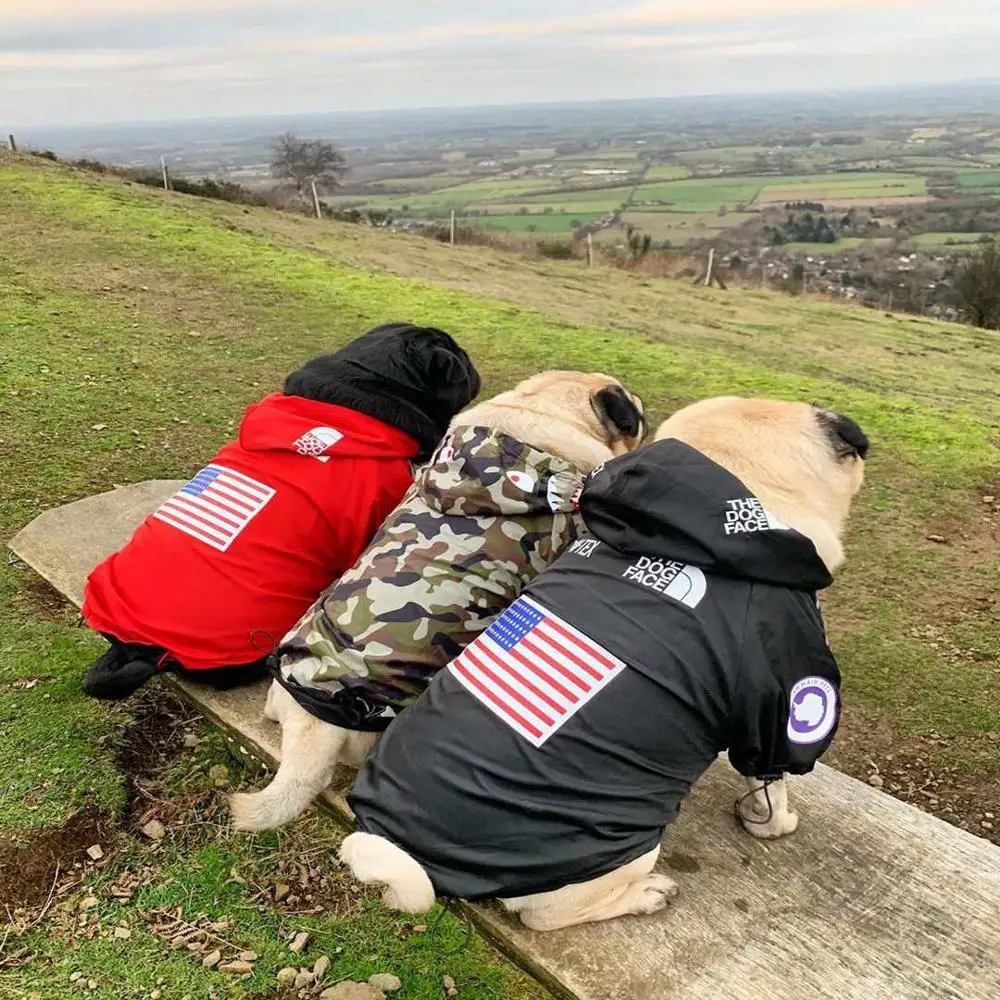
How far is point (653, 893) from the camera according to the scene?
2.33m

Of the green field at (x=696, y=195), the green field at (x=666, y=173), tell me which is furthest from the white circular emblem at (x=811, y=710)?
the green field at (x=666, y=173)

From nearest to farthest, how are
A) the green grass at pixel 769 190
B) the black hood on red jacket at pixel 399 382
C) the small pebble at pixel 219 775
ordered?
the small pebble at pixel 219 775
the black hood on red jacket at pixel 399 382
the green grass at pixel 769 190

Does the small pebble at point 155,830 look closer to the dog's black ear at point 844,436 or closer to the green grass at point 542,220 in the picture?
the dog's black ear at point 844,436

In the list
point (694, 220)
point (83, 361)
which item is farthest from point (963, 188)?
point (83, 361)

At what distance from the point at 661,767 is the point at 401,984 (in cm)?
105

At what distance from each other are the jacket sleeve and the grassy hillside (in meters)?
1.05

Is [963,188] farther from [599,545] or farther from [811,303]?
[599,545]

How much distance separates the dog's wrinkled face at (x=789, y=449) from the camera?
2.75 meters

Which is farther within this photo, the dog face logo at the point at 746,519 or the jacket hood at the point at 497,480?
the jacket hood at the point at 497,480

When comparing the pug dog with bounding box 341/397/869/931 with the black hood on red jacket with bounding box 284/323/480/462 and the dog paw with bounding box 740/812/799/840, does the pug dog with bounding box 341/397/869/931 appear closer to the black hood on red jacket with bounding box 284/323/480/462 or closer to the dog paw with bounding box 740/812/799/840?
the dog paw with bounding box 740/812/799/840

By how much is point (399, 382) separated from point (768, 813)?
2.09 m

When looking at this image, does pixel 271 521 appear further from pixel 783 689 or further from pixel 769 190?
pixel 769 190

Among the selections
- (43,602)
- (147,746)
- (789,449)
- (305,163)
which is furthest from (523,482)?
(305,163)

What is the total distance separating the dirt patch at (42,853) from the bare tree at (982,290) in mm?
24750
